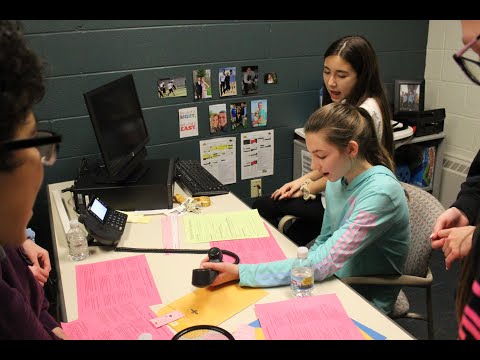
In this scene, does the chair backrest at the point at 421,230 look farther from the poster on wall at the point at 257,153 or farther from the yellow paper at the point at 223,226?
the poster on wall at the point at 257,153

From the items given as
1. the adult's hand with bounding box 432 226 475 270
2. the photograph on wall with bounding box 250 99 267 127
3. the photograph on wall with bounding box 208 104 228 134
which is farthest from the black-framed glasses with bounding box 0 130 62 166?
the photograph on wall with bounding box 250 99 267 127

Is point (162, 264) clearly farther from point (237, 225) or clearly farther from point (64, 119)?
point (64, 119)

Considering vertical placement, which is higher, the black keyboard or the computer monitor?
the computer monitor

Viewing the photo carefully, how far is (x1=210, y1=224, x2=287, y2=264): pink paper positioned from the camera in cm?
161

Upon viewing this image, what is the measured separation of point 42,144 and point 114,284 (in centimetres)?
88

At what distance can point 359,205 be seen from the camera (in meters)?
1.55

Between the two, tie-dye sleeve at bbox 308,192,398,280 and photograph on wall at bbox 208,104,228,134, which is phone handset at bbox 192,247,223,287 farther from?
photograph on wall at bbox 208,104,228,134

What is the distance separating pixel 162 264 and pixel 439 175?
256 cm

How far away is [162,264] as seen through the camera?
1606 millimetres

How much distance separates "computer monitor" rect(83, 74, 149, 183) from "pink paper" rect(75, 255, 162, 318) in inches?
18.9

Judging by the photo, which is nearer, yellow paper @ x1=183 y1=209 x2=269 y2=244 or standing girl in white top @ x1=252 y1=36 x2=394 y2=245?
yellow paper @ x1=183 y1=209 x2=269 y2=244

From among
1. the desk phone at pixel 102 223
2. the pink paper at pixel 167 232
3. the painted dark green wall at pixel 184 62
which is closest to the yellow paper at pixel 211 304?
the pink paper at pixel 167 232

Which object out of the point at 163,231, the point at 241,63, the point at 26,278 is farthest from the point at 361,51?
the point at 26,278

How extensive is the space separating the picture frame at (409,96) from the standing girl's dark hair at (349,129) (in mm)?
1650
